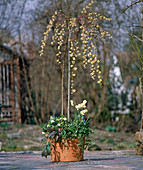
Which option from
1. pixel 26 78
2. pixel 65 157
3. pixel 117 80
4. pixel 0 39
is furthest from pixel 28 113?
pixel 65 157

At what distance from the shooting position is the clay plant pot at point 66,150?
11.6 feet

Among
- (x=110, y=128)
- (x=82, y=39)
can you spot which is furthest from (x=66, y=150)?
(x=110, y=128)

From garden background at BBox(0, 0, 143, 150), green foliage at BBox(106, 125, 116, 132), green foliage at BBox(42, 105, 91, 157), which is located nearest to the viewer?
green foliage at BBox(42, 105, 91, 157)

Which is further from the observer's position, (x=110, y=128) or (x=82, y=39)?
(x=110, y=128)

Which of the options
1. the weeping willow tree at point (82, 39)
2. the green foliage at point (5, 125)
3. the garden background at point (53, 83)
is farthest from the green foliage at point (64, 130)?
the green foliage at point (5, 125)

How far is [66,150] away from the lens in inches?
140

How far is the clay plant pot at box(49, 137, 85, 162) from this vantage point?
11.6ft

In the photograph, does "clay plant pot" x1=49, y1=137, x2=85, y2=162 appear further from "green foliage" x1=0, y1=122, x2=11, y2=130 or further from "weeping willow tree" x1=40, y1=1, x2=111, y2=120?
"green foliage" x1=0, y1=122, x2=11, y2=130

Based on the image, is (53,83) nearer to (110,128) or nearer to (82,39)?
(110,128)

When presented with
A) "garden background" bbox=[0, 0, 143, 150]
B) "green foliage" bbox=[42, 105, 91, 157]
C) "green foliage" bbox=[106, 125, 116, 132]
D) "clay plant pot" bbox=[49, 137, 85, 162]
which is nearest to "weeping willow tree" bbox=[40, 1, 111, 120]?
"green foliage" bbox=[42, 105, 91, 157]

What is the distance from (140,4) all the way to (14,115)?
19.5ft

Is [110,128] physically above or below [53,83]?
below

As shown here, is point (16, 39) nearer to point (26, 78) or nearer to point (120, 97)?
point (26, 78)

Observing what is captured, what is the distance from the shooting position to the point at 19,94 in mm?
9000
